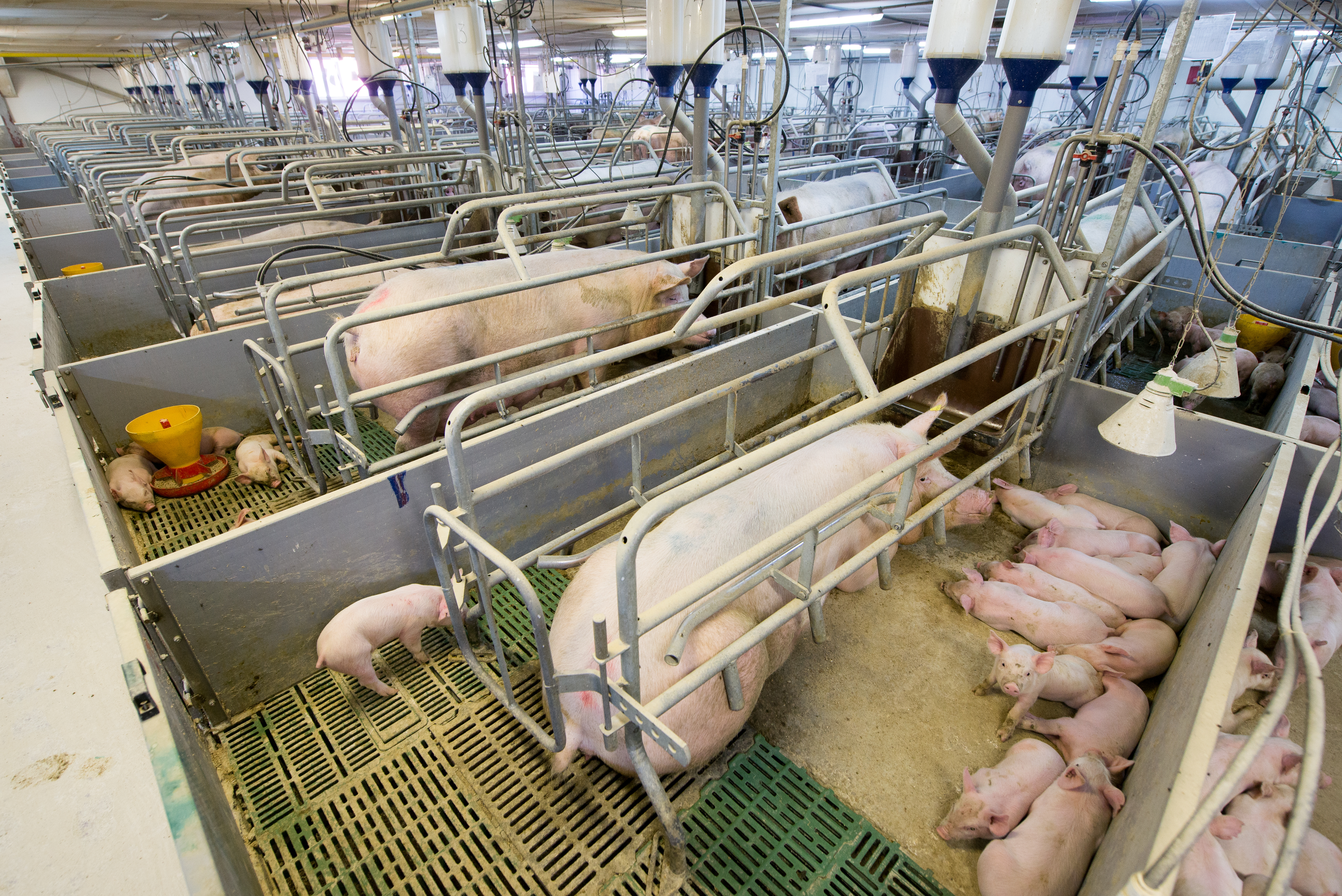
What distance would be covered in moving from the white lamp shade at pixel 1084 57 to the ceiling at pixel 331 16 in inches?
14.2

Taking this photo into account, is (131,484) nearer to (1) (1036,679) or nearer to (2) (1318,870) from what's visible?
(1) (1036,679)

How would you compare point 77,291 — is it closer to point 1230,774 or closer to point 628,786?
point 628,786

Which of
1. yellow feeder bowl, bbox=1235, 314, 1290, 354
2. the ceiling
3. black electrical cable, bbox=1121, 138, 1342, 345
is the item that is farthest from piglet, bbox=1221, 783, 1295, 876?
the ceiling

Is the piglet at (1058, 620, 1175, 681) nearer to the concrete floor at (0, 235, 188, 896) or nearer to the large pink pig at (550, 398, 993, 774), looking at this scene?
the large pink pig at (550, 398, 993, 774)

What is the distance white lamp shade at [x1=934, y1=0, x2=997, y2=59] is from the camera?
2.96 meters

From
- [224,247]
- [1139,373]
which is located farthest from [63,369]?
[1139,373]

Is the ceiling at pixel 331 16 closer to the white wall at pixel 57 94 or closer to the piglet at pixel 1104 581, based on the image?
the piglet at pixel 1104 581

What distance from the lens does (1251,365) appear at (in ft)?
14.9

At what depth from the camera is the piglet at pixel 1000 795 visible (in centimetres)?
199

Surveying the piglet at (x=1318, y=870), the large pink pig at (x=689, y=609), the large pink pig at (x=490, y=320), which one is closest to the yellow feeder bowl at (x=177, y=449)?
the large pink pig at (x=490, y=320)

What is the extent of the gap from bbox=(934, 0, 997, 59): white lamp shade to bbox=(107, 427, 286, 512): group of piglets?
4.10 m

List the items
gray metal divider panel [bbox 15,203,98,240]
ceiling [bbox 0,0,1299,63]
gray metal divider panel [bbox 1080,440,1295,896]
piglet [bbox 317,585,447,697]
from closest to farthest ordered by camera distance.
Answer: gray metal divider panel [bbox 1080,440,1295,896]
piglet [bbox 317,585,447,697]
ceiling [bbox 0,0,1299,63]
gray metal divider panel [bbox 15,203,98,240]

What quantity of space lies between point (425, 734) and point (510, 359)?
2005mm

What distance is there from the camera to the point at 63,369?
347 centimetres
